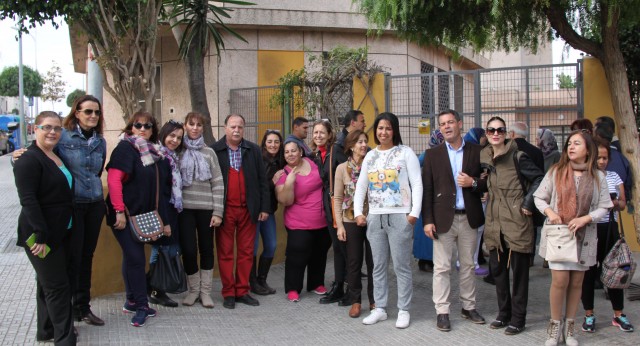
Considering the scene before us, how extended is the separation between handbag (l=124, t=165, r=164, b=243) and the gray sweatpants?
6.05 ft

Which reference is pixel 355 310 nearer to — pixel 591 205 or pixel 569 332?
pixel 569 332

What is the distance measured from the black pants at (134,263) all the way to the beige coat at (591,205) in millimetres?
3380

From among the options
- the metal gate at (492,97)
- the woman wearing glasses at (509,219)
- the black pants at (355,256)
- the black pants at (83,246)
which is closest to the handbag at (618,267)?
the woman wearing glasses at (509,219)

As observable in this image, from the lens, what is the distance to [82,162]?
5324 mm

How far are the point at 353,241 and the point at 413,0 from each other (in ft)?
9.03

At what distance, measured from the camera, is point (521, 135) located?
7203mm

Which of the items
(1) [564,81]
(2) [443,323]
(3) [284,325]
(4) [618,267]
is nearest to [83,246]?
(3) [284,325]

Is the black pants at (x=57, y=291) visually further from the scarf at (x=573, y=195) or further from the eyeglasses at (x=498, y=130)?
the scarf at (x=573, y=195)

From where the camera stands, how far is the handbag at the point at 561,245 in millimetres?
5051

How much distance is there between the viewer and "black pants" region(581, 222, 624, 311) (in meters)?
5.56

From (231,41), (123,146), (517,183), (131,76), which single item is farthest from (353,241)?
(231,41)

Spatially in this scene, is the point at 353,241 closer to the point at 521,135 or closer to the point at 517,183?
the point at 517,183

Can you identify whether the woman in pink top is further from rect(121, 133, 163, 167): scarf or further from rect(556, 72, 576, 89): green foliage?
rect(556, 72, 576, 89): green foliage

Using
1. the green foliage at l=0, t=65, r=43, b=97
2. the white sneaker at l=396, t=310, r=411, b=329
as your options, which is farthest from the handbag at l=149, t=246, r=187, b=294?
the green foliage at l=0, t=65, r=43, b=97
